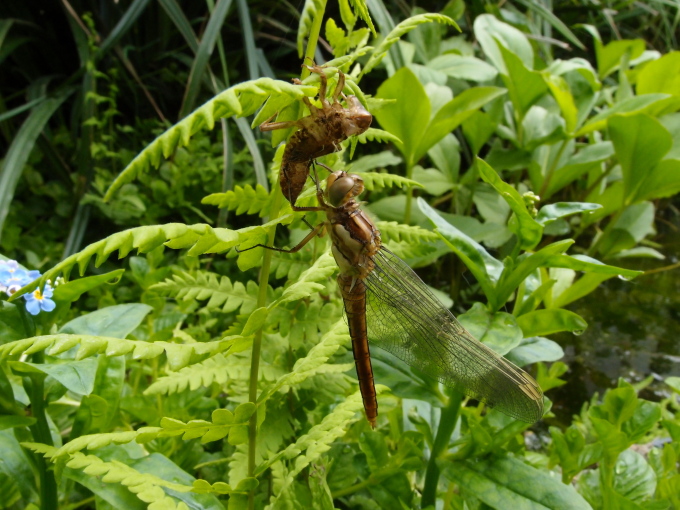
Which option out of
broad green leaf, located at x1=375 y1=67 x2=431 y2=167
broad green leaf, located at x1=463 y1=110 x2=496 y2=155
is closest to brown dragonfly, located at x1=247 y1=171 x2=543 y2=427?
broad green leaf, located at x1=375 y1=67 x2=431 y2=167

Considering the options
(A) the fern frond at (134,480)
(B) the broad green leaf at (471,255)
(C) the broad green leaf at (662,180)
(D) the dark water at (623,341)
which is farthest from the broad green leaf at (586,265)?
(C) the broad green leaf at (662,180)

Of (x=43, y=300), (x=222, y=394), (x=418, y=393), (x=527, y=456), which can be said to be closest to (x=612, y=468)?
(x=527, y=456)

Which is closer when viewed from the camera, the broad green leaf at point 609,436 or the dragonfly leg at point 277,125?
the dragonfly leg at point 277,125

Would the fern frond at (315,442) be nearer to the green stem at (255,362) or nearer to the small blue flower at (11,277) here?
the green stem at (255,362)

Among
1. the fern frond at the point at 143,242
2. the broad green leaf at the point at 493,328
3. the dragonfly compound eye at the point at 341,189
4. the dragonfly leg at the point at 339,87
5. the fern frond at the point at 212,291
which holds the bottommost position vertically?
the broad green leaf at the point at 493,328

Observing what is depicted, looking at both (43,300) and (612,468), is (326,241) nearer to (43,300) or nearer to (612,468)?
(43,300)

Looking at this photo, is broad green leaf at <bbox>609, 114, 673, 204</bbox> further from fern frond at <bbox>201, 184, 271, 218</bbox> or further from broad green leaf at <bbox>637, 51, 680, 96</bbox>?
fern frond at <bbox>201, 184, 271, 218</bbox>
